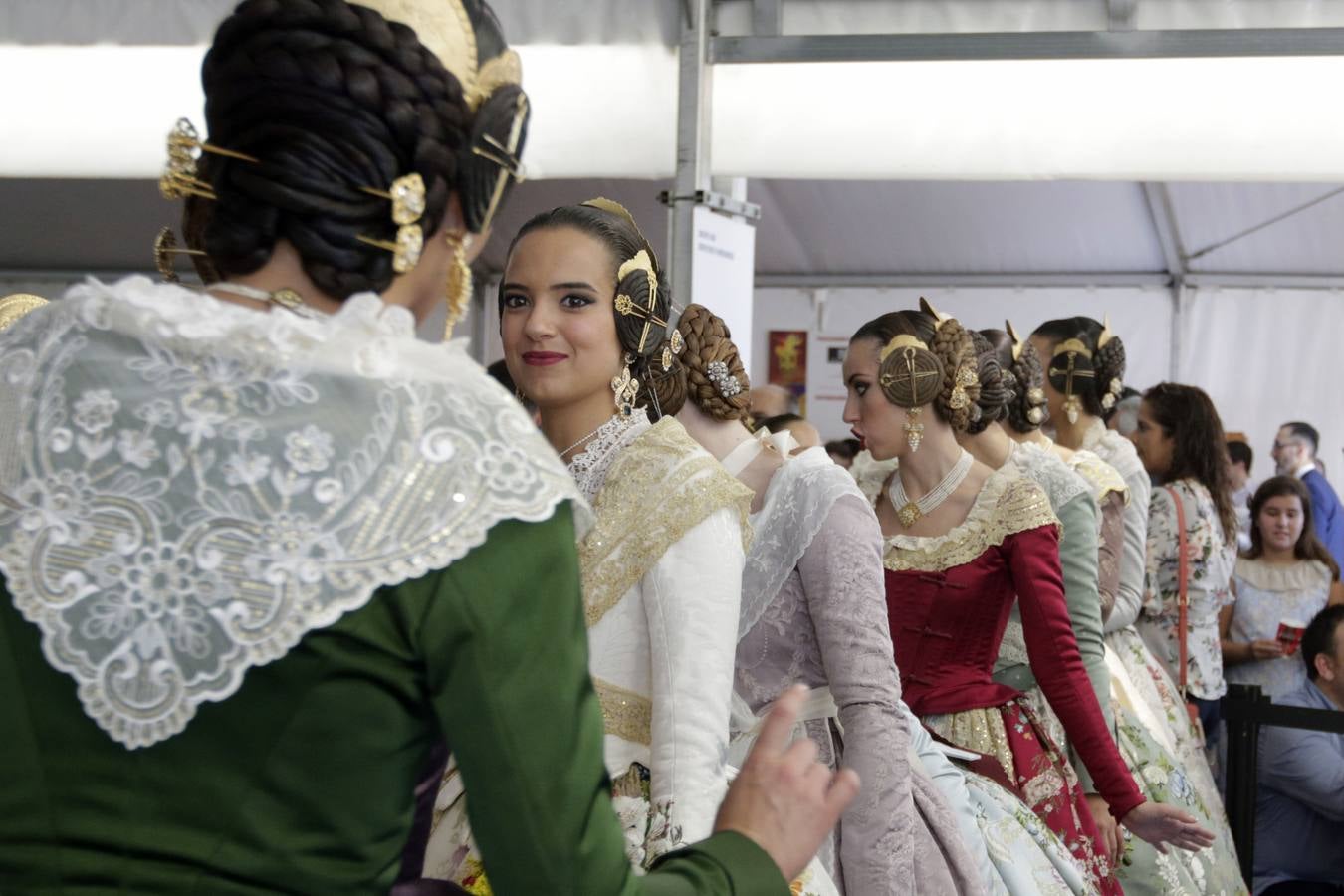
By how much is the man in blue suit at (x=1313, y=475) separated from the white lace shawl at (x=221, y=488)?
5776 mm

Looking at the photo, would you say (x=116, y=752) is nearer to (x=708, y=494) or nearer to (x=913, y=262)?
(x=708, y=494)

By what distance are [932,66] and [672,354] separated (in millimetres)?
2464

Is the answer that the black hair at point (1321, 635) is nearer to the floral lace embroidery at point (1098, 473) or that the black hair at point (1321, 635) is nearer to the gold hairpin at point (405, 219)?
the floral lace embroidery at point (1098, 473)

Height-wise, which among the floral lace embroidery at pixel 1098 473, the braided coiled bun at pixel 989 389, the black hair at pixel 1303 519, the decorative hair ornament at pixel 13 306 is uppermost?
the decorative hair ornament at pixel 13 306

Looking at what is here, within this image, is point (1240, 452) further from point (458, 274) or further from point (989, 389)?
point (458, 274)

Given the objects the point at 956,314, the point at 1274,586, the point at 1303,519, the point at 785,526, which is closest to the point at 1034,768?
the point at 785,526

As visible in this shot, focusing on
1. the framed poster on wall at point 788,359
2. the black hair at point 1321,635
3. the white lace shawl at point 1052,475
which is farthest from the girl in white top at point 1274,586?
the framed poster on wall at point 788,359

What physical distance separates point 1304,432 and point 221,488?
7969mm

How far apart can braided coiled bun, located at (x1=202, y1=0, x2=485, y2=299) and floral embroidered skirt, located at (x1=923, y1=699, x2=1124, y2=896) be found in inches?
81.7

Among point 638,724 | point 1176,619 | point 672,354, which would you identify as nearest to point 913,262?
point 1176,619

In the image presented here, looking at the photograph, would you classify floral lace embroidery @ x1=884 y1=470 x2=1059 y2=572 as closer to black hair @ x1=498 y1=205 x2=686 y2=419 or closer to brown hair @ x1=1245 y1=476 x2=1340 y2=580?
black hair @ x1=498 y1=205 x2=686 y2=419

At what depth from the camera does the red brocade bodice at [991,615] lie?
2.65 metres

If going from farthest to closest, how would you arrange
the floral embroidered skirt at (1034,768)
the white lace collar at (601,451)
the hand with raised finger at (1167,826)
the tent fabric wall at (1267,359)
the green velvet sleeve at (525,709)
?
the tent fabric wall at (1267,359), the floral embroidered skirt at (1034,768), the hand with raised finger at (1167,826), the white lace collar at (601,451), the green velvet sleeve at (525,709)

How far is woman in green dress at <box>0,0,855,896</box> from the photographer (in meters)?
0.87
